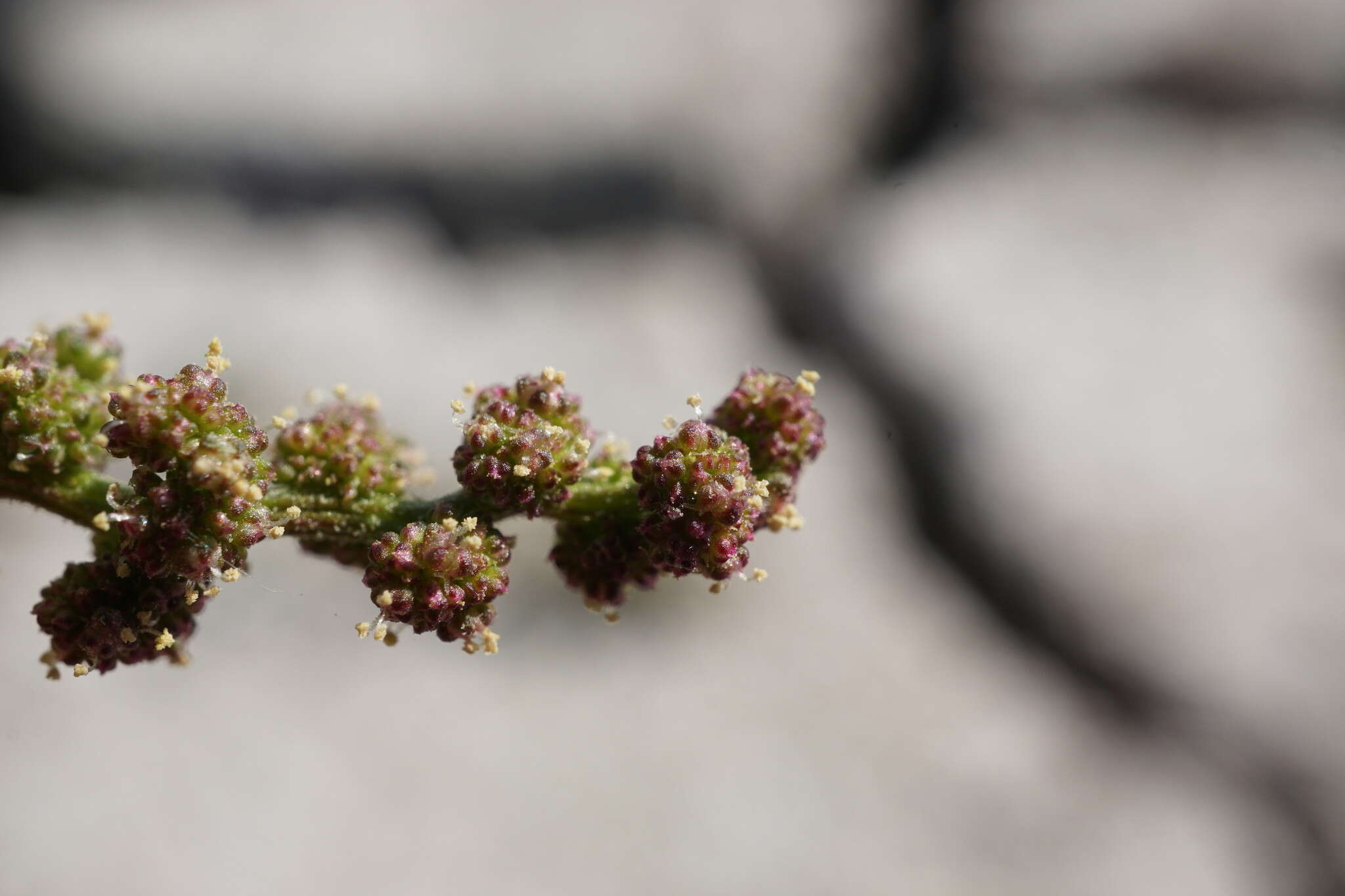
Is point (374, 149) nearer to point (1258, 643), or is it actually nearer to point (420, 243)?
point (420, 243)

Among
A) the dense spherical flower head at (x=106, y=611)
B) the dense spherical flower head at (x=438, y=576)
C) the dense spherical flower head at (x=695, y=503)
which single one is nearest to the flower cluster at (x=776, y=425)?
the dense spherical flower head at (x=695, y=503)

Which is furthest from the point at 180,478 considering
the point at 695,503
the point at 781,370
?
the point at 781,370

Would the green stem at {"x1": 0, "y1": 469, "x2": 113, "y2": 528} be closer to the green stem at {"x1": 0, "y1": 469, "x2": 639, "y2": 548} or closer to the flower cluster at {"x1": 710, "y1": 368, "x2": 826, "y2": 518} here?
the green stem at {"x1": 0, "y1": 469, "x2": 639, "y2": 548}

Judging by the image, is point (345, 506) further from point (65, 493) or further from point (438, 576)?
point (65, 493)

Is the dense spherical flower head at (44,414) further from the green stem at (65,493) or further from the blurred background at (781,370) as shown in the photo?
the blurred background at (781,370)

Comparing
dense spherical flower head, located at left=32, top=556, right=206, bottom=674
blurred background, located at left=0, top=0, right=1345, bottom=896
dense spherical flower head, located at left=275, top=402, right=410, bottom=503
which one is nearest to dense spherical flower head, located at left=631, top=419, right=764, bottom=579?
dense spherical flower head, located at left=275, top=402, right=410, bottom=503

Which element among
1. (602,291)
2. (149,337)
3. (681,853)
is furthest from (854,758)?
(149,337)

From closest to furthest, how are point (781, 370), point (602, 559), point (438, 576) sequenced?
point (438, 576) < point (602, 559) < point (781, 370)
